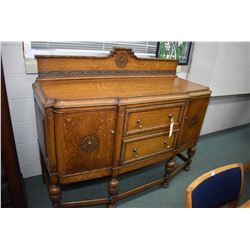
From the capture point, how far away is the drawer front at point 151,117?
121 cm

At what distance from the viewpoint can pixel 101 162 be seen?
127cm

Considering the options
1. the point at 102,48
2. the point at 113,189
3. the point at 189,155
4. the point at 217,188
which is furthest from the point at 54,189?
the point at 189,155

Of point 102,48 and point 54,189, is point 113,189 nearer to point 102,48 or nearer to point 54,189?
point 54,189

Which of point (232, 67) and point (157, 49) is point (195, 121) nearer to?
point (157, 49)

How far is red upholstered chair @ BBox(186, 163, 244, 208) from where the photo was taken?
0.87 meters

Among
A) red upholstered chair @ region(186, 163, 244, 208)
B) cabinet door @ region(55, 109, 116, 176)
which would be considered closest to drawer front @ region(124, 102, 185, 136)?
cabinet door @ region(55, 109, 116, 176)

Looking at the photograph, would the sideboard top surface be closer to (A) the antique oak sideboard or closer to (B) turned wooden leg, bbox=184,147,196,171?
(A) the antique oak sideboard

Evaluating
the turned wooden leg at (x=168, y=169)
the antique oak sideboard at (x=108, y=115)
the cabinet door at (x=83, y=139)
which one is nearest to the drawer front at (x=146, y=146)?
the antique oak sideboard at (x=108, y=115)

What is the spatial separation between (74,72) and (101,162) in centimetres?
62

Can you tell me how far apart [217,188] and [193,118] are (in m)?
0.72

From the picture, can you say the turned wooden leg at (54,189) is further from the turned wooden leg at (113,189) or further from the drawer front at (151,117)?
the drawer front at (151,117)

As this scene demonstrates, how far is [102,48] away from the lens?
5.41 feet

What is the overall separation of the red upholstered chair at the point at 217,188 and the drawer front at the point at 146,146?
1.62 feet

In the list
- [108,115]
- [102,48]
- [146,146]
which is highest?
[102,48]
